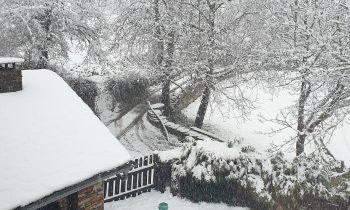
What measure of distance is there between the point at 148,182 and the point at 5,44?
9.09m

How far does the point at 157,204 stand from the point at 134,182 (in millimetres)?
1052

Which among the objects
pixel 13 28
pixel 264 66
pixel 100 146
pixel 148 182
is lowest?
pixel 148 182

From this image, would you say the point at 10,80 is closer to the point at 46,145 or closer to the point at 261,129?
the point at 46,145

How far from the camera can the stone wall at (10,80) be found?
8.62 meters

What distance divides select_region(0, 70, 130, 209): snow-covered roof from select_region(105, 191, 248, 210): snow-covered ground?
3.70 metres

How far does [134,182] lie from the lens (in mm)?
11805

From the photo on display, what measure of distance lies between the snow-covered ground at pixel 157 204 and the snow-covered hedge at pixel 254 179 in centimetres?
18

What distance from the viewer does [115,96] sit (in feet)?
69.4

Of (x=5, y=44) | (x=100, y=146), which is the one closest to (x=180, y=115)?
(x=5, y=44)

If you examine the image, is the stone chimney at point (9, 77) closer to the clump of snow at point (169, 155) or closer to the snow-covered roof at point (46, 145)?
the snow-covered roof at point (46, 145)

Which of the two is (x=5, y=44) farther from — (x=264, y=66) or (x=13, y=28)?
(x=264, y=66)

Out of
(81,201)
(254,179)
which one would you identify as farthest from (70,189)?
(254,179)

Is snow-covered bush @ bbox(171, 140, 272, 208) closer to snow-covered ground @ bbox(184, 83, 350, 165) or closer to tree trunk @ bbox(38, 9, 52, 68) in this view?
snow-covered ground @ bbox(184, 83, 350, 165)

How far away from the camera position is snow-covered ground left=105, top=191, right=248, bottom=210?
1112cm
